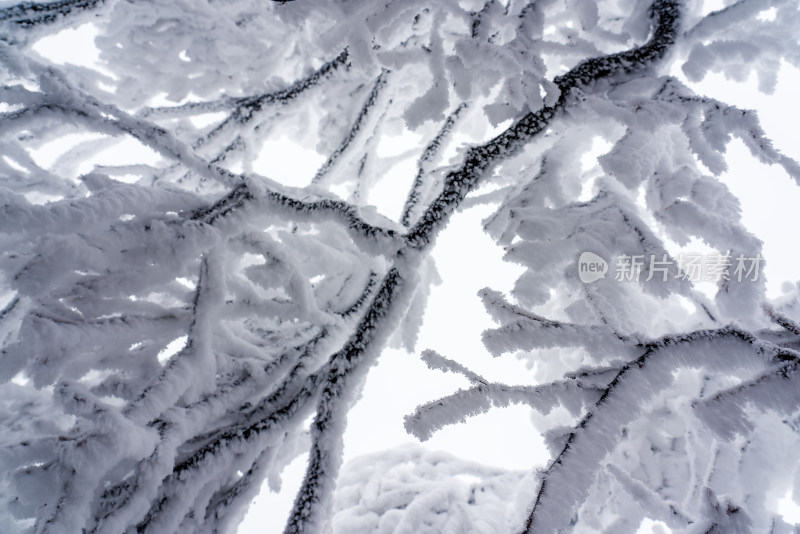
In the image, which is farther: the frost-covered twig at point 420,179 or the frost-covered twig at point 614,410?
the frost-covered twig at point 420,179

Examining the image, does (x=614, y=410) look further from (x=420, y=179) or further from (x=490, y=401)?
(x=420, y=179)

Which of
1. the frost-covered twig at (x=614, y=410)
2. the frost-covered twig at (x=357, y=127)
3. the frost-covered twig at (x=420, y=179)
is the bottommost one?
the frost-covered twig at (x=614, y=410)

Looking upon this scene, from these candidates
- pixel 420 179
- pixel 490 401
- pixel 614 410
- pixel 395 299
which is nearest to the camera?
pixel 614 410

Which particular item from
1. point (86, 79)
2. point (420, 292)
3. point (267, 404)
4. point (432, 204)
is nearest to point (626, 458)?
point (420, 292)

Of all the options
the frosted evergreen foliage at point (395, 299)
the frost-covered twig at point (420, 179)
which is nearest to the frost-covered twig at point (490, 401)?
the frosted evergreen foliage at point (395, 299)

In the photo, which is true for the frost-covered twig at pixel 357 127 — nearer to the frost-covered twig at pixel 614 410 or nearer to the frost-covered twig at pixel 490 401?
the frost-covered twig at pixel 490 401

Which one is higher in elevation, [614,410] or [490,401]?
[490,401]

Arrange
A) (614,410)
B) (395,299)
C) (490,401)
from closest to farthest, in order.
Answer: (614,410)
(490,401)
(395,299)

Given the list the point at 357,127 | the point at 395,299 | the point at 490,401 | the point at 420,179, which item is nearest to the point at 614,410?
the point at 490,401

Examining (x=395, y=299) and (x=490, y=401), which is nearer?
(x=490, y=401)

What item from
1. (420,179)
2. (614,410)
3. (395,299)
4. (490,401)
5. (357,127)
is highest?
(357,127)
